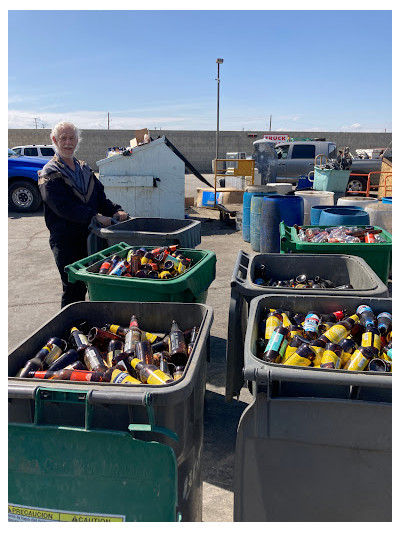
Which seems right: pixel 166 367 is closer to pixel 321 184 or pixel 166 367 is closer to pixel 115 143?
pixel 321 184

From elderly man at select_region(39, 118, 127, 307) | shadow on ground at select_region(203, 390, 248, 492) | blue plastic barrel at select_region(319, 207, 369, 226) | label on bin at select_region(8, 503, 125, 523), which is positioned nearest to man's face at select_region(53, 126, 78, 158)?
elderly man at select_region(39, 118, 127, 307)

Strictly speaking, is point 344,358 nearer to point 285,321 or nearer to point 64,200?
point 285,321

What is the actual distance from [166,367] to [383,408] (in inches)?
40.4

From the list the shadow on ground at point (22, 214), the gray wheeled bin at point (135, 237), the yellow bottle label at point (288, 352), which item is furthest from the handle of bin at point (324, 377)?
the shadow on ground at point (22, 214)

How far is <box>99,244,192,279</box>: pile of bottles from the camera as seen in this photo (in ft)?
11.3

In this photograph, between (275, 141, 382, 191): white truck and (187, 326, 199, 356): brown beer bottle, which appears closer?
(187, 326, 199, 356): brown beer bottle

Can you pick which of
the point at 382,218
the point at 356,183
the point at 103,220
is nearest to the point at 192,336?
the point at 103,220

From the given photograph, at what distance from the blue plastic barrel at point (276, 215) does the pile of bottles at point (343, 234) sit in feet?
8.07

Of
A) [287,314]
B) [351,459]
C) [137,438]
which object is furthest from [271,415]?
[287,314]

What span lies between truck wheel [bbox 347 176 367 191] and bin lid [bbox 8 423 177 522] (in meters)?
15.6

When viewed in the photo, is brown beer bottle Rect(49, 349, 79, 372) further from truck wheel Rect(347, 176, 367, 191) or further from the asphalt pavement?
truck wheel Rect(347, 176, 367, 191)

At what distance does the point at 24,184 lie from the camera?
12.6 meters

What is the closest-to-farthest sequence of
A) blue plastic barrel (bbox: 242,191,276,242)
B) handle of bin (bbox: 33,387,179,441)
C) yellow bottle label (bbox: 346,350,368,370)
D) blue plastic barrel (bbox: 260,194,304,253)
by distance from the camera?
handle of bin (bbox: 33,387,179,441)
yellow bottle label (bbox: 346,350,368,370)
blue plastic barrel (bbox: 260,194,304,253)
blue plastic barrel (bbox: 242,191,276,242)

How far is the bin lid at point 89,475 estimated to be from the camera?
1.60 m
